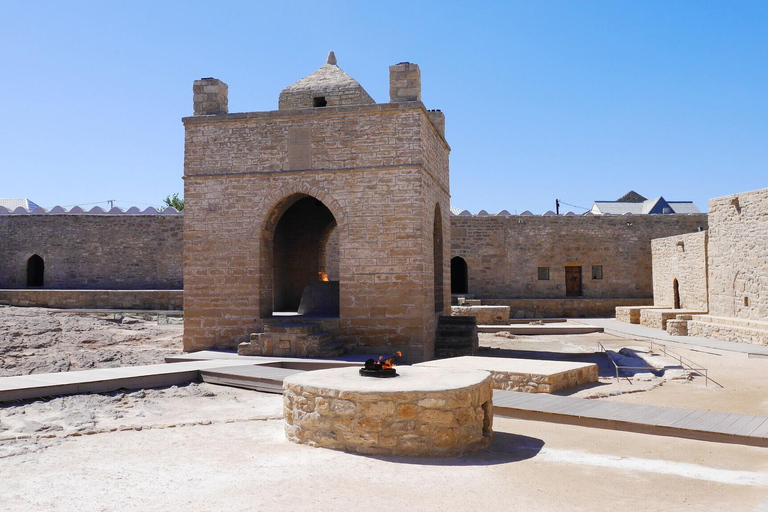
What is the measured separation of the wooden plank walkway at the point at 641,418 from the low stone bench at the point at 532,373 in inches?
27.8

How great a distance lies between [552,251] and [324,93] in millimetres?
13799

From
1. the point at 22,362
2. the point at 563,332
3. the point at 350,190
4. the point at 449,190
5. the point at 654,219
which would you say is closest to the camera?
the point at 350,190

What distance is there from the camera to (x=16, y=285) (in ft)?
78.8

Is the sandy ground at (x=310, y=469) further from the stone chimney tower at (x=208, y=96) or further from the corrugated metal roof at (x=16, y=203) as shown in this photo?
the corrugated metal roof at (x=16, y=203)

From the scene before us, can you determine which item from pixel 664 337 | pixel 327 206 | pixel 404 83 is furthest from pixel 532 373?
pixel 664 337

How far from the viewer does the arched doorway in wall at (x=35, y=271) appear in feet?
79.6

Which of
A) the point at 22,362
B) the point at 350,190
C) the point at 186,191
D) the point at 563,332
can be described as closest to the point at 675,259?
the point at 563,332

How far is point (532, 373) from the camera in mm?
7867

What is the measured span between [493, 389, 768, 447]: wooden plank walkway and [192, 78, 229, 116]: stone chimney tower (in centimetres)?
802

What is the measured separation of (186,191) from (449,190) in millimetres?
5906

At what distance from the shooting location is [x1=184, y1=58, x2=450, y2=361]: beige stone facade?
35.9ft

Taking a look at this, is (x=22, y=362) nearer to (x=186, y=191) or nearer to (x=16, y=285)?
(x=186, y=191)

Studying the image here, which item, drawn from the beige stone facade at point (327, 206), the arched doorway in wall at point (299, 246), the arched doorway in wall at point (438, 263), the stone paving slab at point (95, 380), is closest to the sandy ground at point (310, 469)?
the stone paving slab at point (95, 380)

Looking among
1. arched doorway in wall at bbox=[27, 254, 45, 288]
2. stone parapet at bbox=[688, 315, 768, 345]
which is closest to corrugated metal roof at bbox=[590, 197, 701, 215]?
stone parapet at bbox=[688, 315, 768, 345]
